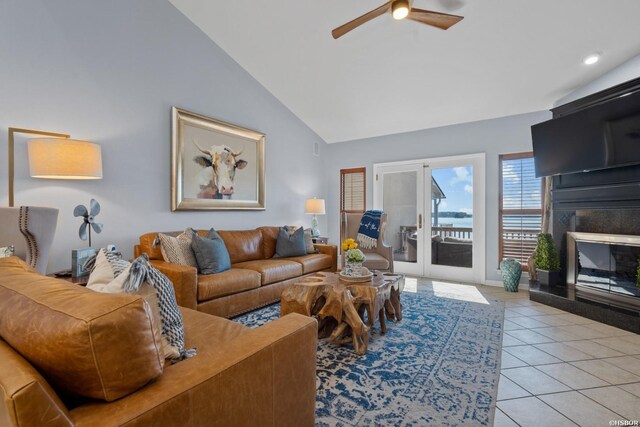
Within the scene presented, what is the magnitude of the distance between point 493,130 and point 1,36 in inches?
213

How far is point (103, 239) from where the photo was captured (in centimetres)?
286

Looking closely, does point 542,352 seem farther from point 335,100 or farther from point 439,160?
point 335,100

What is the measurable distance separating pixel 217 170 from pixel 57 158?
1.79 metres

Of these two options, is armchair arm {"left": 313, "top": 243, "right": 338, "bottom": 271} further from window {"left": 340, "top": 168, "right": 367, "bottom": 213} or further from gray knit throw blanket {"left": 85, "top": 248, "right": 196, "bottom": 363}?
gray knit throw blanket {"left": 85, "top": 248, "right": 196, "bottom": 363}

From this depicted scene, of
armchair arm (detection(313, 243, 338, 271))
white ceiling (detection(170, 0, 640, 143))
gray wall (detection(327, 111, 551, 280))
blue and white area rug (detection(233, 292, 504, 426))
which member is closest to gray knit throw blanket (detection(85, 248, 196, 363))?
blue and white area rug (detection(233, 292, 504, 426))

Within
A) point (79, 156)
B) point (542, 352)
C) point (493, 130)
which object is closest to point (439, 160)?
point (493, 130)

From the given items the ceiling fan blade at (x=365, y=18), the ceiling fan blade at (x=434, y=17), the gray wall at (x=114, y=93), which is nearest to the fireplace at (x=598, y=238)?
the ceiling fan blade at (x=434, y=17)

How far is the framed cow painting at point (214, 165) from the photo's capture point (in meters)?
3.44

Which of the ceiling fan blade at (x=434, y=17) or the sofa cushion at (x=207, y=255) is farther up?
the ceiling fan blade at (x=434, y=17)

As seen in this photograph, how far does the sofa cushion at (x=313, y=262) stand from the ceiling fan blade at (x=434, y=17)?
281cm

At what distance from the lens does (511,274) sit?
4.06 m

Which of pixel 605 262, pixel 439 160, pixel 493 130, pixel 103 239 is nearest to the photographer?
pixel 103 239

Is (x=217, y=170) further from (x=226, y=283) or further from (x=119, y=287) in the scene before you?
(x=119, y=287)

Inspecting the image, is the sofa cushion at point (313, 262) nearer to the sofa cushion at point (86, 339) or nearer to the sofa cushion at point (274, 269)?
the sofa cushion at point (274, 269)
